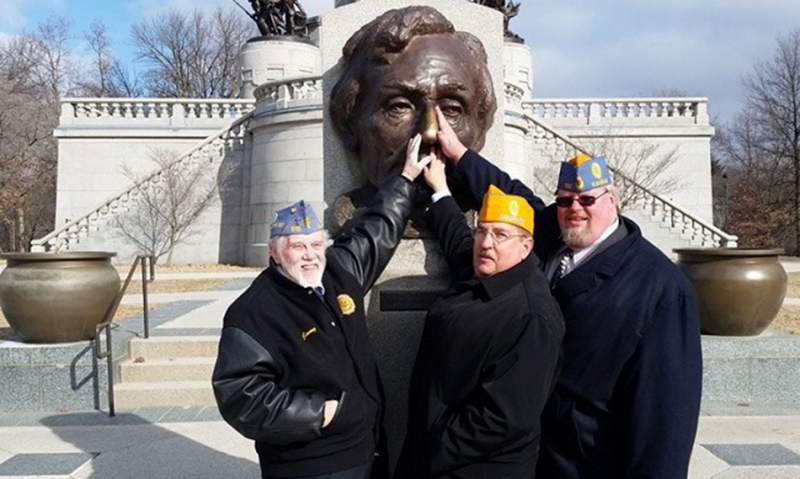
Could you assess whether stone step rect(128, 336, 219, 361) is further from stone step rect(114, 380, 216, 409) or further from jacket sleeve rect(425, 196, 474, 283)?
jacket sleeve rect(425, 196, 474, 283)

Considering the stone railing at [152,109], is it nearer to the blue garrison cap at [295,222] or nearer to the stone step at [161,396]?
the stone step at [161,396]

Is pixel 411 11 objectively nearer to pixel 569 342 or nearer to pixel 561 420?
pixel 569 342

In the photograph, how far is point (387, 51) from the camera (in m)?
3.02

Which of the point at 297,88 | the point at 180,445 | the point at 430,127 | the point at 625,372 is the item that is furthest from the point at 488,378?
the point at 297,88

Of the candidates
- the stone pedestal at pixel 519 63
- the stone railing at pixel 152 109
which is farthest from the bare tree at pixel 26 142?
the stone pedestal at pixel 519 63

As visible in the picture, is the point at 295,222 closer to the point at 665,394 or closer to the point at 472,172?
the point at 472,172

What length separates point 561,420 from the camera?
216cm

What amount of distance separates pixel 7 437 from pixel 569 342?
5.16 m

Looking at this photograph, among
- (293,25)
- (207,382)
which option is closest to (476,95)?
(207,382)

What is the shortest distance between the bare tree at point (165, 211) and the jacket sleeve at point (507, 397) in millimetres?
21639

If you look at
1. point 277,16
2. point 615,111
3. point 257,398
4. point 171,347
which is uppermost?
point 277,16

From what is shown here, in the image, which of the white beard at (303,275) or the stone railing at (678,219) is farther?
the stone railing at (678,219)

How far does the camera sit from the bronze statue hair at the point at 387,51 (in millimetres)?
3010

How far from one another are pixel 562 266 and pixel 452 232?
619 millimetres
